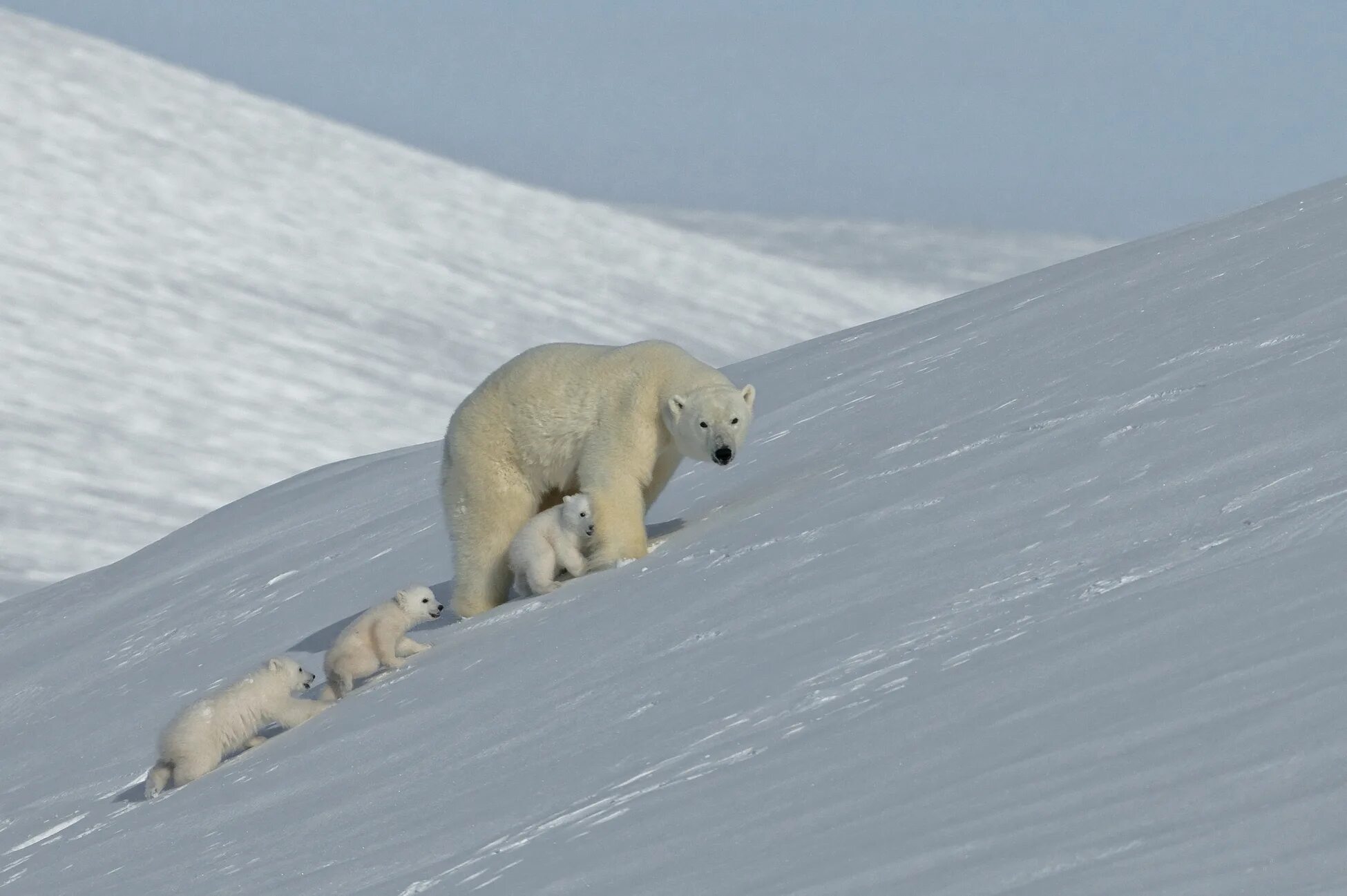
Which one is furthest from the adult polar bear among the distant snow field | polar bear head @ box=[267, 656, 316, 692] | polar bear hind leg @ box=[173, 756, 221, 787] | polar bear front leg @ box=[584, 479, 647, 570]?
the distant snow field

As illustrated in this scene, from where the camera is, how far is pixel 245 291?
26.0m

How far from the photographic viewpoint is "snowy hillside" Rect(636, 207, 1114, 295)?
37.8 meters

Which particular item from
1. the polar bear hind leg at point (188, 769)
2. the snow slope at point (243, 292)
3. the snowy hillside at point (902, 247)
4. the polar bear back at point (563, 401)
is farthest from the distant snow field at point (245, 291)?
the polar bear hind leg at point (188, 769)

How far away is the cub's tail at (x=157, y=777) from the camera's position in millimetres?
5492

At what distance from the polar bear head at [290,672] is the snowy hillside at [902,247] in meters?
30.6

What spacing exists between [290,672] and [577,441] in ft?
4.03

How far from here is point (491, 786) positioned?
14.0ft

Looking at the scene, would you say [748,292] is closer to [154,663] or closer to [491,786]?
[154,663]

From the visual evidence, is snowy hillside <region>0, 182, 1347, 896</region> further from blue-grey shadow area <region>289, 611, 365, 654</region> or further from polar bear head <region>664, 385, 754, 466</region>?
polar bear head <region>664, 385, 754, 466</region>

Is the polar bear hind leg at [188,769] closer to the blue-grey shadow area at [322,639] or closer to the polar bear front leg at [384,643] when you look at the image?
the polar bear front leg at [384,643]

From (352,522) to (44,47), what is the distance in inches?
890

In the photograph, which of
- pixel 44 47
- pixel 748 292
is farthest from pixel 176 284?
pixel 748 292

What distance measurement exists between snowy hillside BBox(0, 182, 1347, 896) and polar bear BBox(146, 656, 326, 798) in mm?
107

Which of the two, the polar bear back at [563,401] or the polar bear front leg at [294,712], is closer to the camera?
the polar bear front leg at [294,712]
